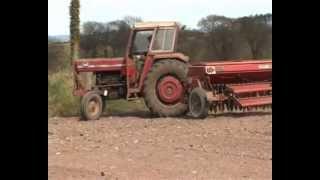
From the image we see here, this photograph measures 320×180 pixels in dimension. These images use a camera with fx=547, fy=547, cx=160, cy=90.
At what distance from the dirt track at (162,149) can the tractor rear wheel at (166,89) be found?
1.41 ft

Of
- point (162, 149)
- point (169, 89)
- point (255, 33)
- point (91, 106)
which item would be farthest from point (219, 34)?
point (162, 149)

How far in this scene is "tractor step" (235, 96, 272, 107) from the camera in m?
8.76

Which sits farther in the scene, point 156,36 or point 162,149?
point 156,36

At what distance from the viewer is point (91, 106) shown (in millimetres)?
9141

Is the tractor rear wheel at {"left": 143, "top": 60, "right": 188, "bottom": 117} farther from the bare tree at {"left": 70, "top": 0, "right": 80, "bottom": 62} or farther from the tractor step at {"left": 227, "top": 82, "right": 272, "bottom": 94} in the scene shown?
the bare tree at {"left": 70, "top": 0, "right": 80, "bottom": 62}

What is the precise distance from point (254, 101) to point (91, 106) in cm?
269

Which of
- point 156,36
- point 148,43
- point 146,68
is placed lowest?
point 146,68

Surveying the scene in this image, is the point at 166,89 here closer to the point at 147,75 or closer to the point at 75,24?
the point at 147,75

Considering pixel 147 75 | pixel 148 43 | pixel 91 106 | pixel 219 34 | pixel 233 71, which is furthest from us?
pixel 219 34

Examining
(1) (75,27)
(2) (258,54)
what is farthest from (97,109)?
(2) (258,54)
